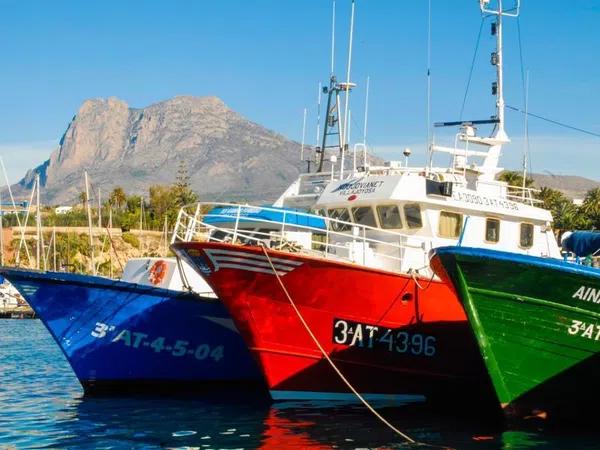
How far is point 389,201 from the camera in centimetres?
1819

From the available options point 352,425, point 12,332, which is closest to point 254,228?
point 352,425

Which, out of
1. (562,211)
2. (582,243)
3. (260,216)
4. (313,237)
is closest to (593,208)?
(562,211)

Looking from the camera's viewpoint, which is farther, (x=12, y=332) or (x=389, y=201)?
(x=12, y=332)

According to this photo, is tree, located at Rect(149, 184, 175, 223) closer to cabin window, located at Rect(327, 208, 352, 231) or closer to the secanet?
cabin window, located at Rect(327, 208, 352, 231)

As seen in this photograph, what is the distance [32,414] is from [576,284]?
9.34 meters

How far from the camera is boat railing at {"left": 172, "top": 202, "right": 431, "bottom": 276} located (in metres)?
15.9

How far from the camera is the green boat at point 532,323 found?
1347 cm

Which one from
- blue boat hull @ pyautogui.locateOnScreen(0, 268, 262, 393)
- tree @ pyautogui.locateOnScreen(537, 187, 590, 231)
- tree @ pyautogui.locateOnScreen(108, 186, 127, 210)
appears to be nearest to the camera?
blue boat hull @ pyautogui.locateOnScreen(0, 268, 262, 393)

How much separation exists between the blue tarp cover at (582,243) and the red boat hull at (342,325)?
4754 mm

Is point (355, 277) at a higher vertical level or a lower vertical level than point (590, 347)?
higher

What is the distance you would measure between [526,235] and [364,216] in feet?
11.8

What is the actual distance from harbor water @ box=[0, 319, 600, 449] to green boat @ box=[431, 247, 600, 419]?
0.64 m

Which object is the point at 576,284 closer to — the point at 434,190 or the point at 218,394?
the point at 434,190

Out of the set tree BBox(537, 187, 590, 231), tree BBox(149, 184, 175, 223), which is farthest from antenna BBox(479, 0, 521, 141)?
tree BBox(149, 184, 175, 223)
